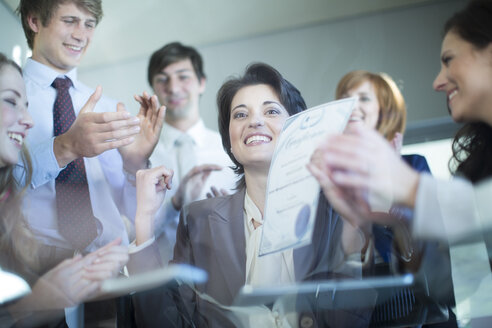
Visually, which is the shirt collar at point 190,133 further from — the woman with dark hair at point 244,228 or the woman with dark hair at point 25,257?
the woman with dark hair at point 25,257

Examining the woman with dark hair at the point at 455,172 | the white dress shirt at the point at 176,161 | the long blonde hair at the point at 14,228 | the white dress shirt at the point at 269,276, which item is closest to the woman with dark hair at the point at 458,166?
the woman with dark hair at the point at 455,172

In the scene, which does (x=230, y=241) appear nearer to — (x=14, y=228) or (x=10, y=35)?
(x=14, y=228)

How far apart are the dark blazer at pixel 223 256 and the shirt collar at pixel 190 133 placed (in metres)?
0.17

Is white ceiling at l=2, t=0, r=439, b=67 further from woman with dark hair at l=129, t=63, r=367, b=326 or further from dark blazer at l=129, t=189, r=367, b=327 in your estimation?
dark blazer at l=129, t=189, r=367, b=327

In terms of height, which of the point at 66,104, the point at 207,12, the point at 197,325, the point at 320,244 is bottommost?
the point at 197,325

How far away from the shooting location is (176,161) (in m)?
0.91

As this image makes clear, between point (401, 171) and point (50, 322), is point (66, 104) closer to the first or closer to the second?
point (50, 322)

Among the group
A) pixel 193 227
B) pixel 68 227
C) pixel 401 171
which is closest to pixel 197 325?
pixel 193 227

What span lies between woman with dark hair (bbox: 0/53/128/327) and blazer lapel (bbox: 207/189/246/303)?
0.47 ft

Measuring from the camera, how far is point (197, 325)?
73 centimetres

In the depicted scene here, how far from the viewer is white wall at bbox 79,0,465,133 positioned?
750 millimetres

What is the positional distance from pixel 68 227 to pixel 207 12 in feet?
1.42

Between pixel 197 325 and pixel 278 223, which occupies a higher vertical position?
pixel 278 223

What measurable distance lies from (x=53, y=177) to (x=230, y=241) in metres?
0.30
